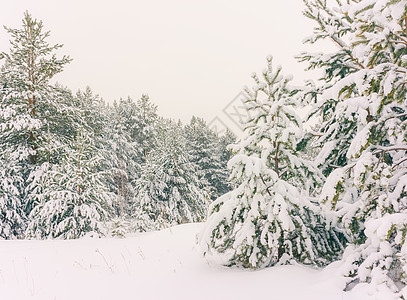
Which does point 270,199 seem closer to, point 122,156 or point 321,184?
point 321,184

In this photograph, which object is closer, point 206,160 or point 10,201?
point 10,201

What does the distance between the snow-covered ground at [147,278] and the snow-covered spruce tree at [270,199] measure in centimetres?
38

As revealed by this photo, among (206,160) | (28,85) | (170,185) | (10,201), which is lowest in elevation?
(170,185)

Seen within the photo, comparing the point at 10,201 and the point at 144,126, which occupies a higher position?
the point at 144,126

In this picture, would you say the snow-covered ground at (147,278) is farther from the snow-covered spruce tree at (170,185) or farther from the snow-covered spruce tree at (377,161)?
the snow-covered spruce tree at (170,185)

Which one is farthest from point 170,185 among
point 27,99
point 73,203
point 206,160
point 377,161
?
point 377,161

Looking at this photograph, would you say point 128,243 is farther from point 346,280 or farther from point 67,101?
point 67,101

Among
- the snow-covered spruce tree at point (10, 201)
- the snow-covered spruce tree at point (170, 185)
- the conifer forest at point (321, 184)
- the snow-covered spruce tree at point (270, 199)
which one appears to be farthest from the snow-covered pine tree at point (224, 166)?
the snow-covered spruce tree at point (270, 199)

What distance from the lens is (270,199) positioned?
4254 millimetres

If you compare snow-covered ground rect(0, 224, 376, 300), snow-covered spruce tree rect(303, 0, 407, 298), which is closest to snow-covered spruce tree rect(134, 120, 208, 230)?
snow-covered ground rect(0, 224, 376, 300)

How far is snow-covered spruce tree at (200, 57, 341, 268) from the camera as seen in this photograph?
389cm

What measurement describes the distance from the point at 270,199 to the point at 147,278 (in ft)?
7.40

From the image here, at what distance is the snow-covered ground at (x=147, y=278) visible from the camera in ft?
10.8

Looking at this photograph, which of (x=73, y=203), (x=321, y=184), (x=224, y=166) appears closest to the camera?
(x=321, y=184)
